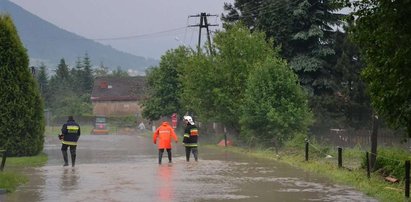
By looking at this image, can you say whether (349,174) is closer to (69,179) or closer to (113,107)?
(69,179)

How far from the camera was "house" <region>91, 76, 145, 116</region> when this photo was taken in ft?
385

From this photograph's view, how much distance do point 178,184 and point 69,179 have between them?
3397 mm

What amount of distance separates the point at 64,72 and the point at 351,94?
114583 mm

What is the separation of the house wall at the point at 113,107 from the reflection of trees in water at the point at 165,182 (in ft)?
315

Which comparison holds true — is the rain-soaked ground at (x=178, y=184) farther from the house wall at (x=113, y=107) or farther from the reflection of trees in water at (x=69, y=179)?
the house wall at (x=113, y=107)

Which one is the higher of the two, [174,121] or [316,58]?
[316,58]

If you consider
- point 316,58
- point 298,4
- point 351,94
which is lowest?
point 351,94

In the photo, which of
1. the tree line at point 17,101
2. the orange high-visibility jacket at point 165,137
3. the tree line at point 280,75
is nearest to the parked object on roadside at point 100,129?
the tree line at point 280,75

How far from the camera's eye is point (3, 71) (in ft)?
82.3

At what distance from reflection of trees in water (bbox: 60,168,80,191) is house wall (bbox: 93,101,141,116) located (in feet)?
318

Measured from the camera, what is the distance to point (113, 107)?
119 metres

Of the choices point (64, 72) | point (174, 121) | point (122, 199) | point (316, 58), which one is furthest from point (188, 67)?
point (64, 72)

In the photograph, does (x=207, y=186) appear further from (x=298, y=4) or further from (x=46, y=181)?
(x=298, y=4)

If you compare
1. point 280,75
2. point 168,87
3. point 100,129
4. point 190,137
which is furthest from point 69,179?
point 100,129
